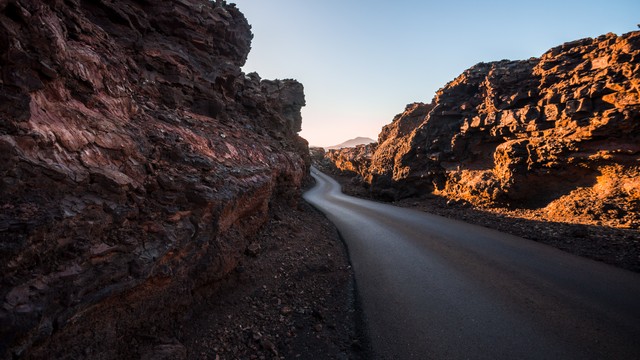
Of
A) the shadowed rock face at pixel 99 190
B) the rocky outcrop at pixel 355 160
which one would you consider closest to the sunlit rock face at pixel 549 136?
the shadowed rock face at pixel 99 190

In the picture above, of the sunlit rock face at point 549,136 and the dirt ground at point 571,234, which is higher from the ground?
the sunlit rock face at point 549,136

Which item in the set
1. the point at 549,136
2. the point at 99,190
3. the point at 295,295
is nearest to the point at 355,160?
the point at 549,136

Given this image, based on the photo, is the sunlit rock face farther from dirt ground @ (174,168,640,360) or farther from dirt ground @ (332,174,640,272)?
dirt ground @ (174,168,640,360)

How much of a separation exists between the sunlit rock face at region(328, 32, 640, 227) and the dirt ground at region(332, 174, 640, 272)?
1480 mm

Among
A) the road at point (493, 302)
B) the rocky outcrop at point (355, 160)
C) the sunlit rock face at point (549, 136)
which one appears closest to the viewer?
the road at point (493, 302)

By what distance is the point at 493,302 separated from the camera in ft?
23.6

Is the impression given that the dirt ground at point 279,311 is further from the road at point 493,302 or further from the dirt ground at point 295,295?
the road at point 493,302

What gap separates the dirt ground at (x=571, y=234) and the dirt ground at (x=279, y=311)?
344 inches

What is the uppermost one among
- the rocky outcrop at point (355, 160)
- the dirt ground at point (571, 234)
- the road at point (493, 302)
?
the rocky outcrop at point (355, 160)

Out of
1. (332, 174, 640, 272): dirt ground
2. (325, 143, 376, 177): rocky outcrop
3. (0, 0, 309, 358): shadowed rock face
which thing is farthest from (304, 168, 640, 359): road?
(325, 143, 376, 177): rocky outcrop

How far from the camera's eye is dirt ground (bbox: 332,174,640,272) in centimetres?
950

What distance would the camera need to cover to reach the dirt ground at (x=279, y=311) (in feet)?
→ 18.5

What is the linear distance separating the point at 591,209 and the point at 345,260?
1326 cm

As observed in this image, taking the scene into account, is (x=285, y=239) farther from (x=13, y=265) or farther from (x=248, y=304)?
(x=13, y=265)
